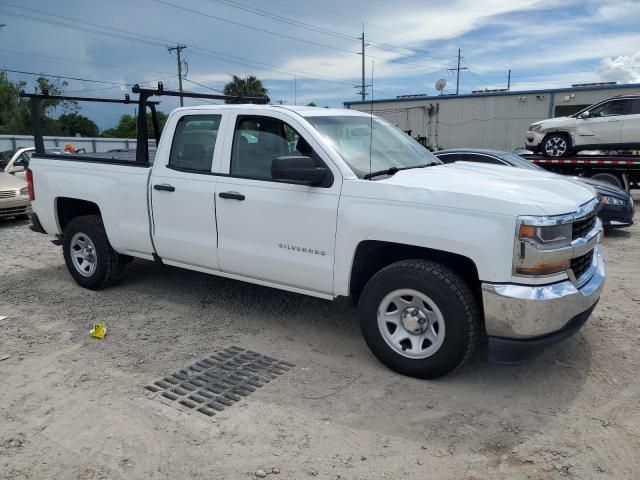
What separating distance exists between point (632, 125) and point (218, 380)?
40.6 feet

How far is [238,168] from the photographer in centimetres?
443

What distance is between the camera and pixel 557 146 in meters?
13.2

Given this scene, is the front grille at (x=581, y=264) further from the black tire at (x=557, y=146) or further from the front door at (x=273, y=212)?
the black tire at (x=557, y=146)

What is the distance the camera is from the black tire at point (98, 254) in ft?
18.2

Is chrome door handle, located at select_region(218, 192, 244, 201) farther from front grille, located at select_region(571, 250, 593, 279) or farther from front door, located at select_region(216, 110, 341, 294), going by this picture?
front grille, located at select_region(571, 250, 593, 279)

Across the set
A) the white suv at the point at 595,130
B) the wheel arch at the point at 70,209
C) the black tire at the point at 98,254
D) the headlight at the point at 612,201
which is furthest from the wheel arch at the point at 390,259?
the white suv at the point at 595,130

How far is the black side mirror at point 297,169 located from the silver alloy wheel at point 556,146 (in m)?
11.3

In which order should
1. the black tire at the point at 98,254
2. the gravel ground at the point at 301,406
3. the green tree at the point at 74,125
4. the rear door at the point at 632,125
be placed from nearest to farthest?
1. the gravel ground at the point at 301,406
2. the black tire at the point at 98,254
3. the rear door at the point at 632,125
4. the green tree at the point at 74,125

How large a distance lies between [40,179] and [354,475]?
503cm

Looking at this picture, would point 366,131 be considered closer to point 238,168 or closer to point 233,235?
point 238,168

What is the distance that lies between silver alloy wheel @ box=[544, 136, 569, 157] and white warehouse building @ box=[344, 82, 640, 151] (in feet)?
45.4

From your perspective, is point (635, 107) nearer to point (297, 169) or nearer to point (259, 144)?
point (259, 144)

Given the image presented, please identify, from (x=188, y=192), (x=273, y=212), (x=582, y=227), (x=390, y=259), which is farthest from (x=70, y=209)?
(x=582, y=227)

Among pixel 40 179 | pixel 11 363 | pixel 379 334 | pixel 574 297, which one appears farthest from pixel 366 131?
pixel 40 179
